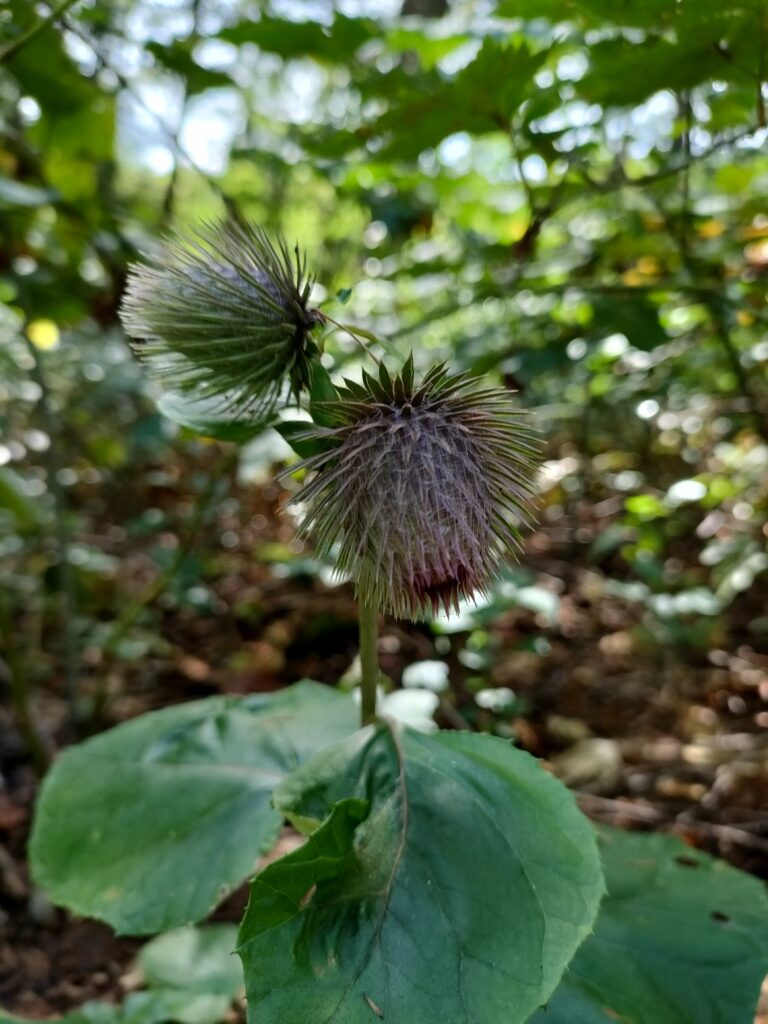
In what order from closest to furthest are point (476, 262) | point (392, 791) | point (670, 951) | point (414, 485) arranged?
point (414, 485), point (392, 791), point (670, 951), point (476, 262)

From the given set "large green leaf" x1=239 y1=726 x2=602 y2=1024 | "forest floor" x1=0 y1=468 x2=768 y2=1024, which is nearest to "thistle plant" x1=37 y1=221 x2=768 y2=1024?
"large green leaf" x1=239 y1=726 x2=602 y2=1024

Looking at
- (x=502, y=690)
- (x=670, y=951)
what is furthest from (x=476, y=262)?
(x=670, y=951)

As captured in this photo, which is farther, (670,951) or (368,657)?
(670,951)

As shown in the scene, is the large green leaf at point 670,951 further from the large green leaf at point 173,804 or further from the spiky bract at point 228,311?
the spiky bract at point 228,311

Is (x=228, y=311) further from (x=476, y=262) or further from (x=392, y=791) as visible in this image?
(x=476, y=262)

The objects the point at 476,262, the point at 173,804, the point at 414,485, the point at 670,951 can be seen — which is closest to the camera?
the point at 414,485

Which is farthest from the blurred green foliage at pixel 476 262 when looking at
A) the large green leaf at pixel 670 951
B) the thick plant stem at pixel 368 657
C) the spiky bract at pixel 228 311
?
the large green leaf at pixel 670 951

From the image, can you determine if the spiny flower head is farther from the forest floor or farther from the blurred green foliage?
the forest floor

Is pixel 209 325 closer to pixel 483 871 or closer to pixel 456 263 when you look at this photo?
pixel 483 871
